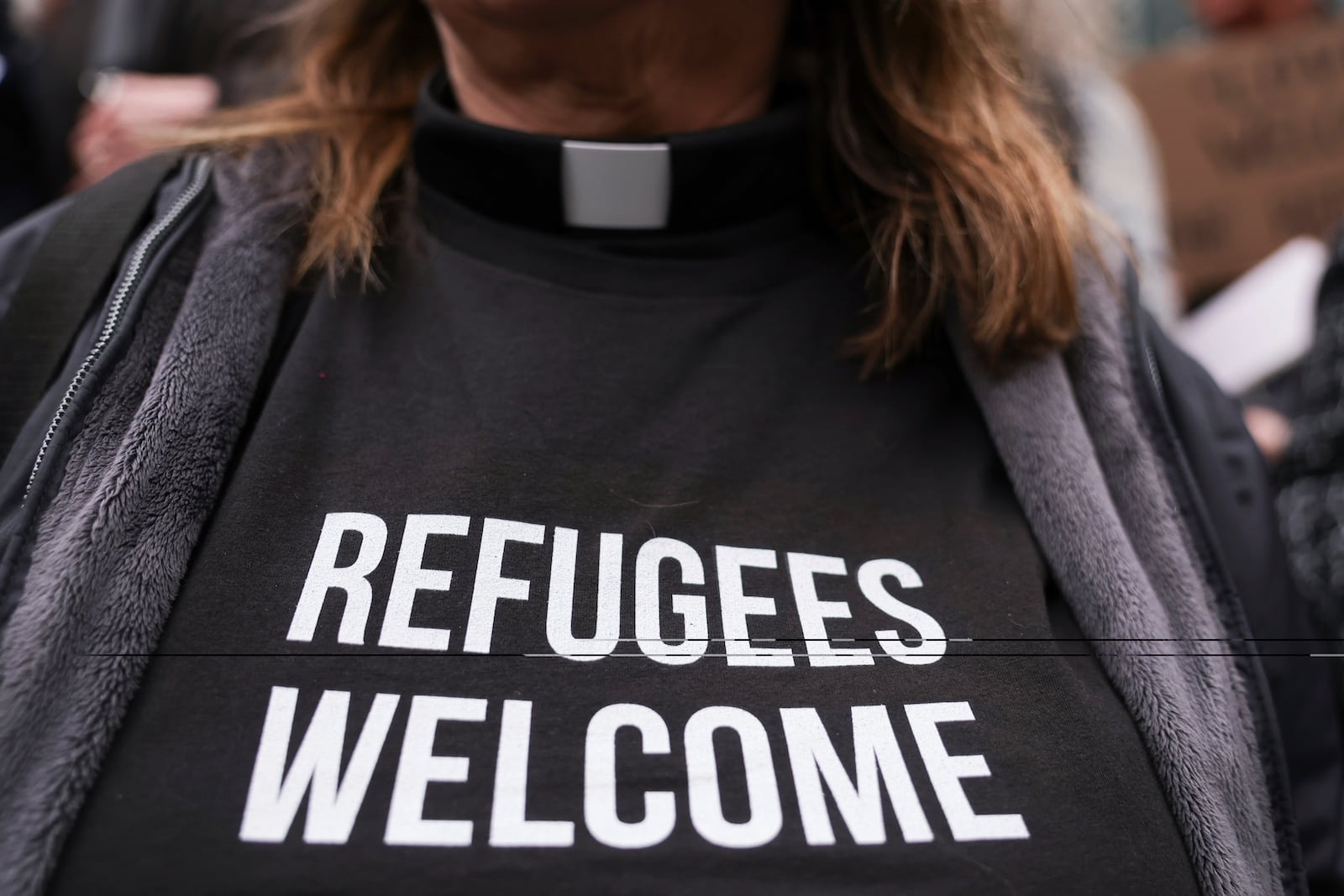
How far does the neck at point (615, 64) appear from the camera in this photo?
0.85m

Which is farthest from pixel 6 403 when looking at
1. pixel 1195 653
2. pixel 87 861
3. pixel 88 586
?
pixel 1195 653

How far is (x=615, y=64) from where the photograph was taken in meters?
0.89

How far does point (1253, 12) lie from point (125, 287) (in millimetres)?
2448

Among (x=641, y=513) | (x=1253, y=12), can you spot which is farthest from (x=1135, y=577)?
(x=1253, y=12)

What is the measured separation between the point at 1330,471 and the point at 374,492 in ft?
3.32

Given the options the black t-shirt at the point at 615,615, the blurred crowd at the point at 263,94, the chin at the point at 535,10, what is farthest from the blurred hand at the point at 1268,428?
the chin at the point at 535,10

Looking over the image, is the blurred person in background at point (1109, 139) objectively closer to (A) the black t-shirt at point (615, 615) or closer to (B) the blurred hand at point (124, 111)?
(A) the black t-shirt at point (615, 615)

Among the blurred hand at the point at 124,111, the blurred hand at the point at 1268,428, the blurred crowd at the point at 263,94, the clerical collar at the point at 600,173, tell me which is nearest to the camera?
the clerical collar at the point at 600,173

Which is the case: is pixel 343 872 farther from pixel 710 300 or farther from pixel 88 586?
pixel 710 300

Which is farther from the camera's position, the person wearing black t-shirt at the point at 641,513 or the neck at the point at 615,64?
the neck at the point at 615,64

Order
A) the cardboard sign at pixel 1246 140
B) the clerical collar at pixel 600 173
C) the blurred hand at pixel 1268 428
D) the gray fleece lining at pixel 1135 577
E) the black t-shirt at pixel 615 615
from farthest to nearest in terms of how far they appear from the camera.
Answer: the cardboard sign at pixel 1246 140
the blurred hand at pixel 1268 428
the clerical collar at pixel 600 173
the gray fleece lining at pixel 1135 577
the black t-shirt at pixel 615 615

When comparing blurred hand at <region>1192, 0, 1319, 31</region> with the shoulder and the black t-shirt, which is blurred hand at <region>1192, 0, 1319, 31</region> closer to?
the black t-shirt

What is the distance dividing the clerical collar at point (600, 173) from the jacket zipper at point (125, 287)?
0.18m

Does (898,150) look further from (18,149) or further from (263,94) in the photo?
(18,149)
